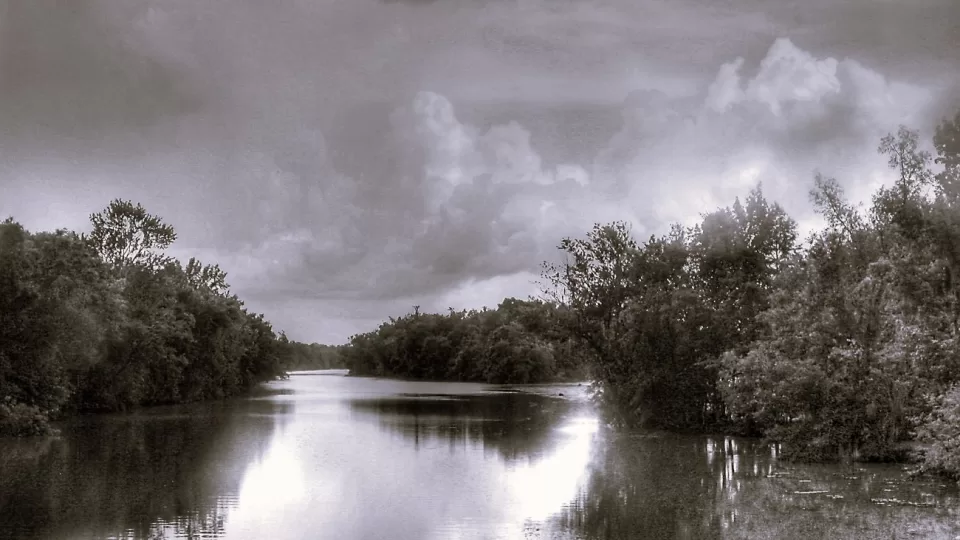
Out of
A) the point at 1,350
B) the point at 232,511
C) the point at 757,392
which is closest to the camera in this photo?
the point at 232,511

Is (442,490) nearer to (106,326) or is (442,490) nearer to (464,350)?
(106,326)

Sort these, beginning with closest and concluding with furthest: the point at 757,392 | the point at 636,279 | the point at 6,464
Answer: the point at 6,464
the point at 757,392
the point at 636,279

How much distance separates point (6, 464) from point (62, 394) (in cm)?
1447

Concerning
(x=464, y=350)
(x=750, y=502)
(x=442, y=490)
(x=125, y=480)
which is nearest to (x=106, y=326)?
(x=125, y=480)

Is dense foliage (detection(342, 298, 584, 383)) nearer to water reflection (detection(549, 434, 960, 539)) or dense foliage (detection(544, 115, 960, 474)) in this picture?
dense foliage (detection(544, 115, 960, 474))

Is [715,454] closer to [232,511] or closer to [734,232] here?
[734,232]

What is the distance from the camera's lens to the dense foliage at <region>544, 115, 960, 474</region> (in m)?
21.4

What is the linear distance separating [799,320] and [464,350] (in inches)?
4648

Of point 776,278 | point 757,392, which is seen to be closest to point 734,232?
point 776,278

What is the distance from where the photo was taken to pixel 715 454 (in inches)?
1115

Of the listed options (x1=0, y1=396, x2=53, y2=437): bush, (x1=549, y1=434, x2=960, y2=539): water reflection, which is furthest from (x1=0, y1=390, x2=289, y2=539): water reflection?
(x1=549, y1=434, x2=960, y2=539): water reflection

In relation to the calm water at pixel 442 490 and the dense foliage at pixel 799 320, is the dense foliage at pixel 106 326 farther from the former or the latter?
the dense foliage at pixel 799 320

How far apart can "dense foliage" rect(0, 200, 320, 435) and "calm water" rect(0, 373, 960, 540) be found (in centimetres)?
405

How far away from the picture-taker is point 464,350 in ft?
473
